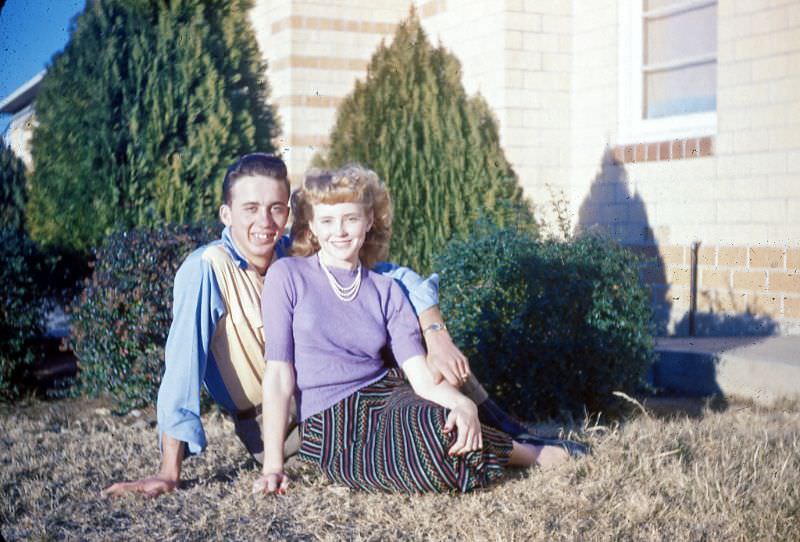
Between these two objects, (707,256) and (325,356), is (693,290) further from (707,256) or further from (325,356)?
(325,356)

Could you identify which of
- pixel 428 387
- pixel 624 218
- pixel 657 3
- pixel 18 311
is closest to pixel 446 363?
pixel 428 387

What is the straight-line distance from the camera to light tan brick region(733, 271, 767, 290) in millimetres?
6562

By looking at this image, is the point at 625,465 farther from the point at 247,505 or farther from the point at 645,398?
the point at 645,398

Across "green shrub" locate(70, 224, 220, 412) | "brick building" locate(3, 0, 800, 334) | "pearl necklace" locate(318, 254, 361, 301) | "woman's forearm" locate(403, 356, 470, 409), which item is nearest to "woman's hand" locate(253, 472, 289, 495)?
"woman's forearm" locate(403, 356, 470, 409)

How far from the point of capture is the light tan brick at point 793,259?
6328 mm

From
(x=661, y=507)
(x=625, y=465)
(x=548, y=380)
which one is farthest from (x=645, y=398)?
(x=661, y=507)

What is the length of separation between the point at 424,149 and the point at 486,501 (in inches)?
154

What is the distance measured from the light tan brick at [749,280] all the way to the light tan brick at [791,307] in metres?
0.19

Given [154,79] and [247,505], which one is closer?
[247,505]

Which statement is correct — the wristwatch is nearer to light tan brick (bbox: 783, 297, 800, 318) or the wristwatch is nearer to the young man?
the young man

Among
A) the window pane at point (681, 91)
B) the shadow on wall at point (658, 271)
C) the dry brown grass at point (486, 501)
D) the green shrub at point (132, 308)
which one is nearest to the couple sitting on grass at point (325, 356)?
the dry brown grass at point (486, 501)

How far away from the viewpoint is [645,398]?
5.60 metres

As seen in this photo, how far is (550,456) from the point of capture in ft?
12.3

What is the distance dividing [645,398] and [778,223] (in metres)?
1.80
